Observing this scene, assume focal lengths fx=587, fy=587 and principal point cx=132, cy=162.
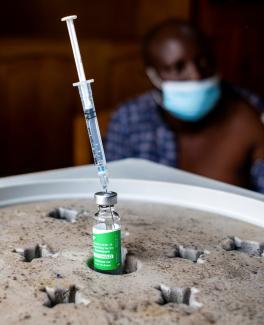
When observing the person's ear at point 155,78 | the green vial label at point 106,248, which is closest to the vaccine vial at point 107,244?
the green vial label at point 106,248

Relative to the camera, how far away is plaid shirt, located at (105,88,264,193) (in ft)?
7.42

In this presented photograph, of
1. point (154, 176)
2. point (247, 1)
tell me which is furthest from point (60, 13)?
point (154, 176)

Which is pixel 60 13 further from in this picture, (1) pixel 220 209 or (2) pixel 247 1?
(1) pixel 220 209

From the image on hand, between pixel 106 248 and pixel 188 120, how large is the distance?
152 centimetres

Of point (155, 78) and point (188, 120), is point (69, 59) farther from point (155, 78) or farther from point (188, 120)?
point (188, 120)

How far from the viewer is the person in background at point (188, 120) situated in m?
2.22

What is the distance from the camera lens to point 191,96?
2.22 metres

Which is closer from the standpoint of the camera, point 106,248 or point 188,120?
point 106,248

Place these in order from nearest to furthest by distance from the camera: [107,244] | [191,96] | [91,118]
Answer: [107,244] → [91,118] → [191,96]

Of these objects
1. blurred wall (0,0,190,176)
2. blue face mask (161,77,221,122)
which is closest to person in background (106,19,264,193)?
blue face mask (161,77,221,122)

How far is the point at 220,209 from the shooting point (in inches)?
44.6

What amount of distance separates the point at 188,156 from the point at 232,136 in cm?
19

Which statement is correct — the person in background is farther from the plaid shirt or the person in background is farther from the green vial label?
the green vial label

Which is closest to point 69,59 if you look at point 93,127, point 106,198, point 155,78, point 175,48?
point 155,78
